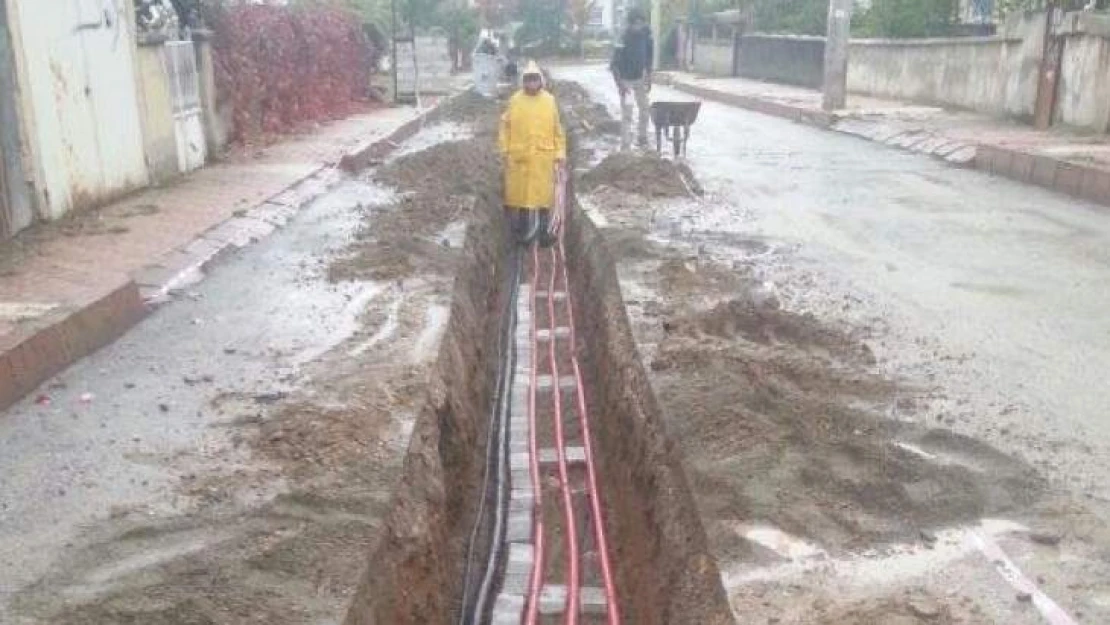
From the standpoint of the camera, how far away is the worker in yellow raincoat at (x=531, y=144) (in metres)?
10.5

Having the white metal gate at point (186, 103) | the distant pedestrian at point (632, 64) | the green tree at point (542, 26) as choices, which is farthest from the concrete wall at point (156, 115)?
the green tree at point (542, 26)

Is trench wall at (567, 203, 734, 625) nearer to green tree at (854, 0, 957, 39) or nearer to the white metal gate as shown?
the white metal gate

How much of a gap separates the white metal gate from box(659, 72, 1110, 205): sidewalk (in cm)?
1059

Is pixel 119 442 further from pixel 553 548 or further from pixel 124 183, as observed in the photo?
pixel 124 183

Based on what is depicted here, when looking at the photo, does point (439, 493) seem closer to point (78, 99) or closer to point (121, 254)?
point (121, 254)

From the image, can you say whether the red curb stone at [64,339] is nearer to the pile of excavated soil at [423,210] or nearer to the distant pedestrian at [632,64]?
the pile of excavated soil at [423,210]

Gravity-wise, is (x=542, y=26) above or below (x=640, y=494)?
above

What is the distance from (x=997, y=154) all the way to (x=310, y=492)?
493 inches

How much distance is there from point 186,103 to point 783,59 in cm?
2405

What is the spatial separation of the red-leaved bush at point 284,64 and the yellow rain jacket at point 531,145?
6.33 m

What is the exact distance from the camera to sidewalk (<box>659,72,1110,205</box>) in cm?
1284

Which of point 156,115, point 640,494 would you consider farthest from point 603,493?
point 156,115

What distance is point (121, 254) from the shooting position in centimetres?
852

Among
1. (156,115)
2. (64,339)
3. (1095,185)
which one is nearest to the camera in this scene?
(64,339)
